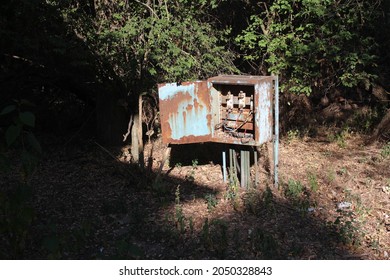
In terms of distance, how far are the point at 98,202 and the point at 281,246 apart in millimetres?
2674

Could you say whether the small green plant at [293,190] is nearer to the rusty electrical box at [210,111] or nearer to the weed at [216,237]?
the rusty electrical box at [210,111]

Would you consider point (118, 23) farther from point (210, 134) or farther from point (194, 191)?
point (194, 191)

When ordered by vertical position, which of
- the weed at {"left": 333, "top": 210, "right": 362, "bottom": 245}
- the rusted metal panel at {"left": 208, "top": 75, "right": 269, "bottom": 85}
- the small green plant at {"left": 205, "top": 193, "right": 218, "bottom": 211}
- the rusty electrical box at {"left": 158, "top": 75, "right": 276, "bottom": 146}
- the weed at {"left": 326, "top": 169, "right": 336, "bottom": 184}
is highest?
the rusted metal panel at {"left": 208, "top": 75, "right": 269, "bottom": 85}

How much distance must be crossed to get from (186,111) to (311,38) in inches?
120

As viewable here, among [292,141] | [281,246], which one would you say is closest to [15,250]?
[281,246]

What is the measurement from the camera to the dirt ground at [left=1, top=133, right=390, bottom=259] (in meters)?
5.24

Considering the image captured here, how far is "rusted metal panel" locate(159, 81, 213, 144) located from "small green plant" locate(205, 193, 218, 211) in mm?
758

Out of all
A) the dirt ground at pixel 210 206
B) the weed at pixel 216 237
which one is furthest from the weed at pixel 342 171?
the weed at pixel 216 237

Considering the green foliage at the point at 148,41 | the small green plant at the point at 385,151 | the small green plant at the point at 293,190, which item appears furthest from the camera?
the small green plant at the point at 385,151

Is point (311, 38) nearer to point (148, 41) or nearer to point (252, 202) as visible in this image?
point (148, 41)

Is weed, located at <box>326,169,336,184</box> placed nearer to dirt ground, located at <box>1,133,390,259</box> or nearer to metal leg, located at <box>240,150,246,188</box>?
dirt ground, located at <box>1,133,390,259</box>

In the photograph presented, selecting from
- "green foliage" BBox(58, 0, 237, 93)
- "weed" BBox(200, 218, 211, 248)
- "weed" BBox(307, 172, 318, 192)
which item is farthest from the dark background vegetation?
"weed" BBox(307, 172, 318, 192)

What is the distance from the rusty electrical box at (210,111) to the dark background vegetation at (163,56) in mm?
448

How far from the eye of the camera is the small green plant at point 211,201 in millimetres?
6279
